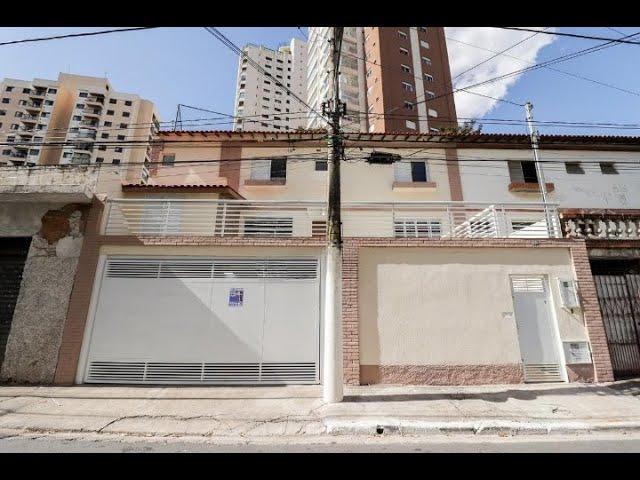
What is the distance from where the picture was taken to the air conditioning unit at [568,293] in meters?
7.79

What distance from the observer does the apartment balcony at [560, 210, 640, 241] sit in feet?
28.8

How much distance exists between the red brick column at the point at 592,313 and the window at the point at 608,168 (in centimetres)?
1124

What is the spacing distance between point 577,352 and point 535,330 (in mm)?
945

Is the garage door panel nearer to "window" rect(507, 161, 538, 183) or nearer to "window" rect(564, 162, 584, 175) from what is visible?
"window" rect(507, 161, 538, 183)

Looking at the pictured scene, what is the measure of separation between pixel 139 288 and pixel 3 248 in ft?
11.9

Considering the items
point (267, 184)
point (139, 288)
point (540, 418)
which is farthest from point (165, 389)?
point (267, 184)

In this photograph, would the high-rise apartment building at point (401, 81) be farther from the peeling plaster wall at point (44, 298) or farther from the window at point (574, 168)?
the peeling plaster wall at point (44, 298)

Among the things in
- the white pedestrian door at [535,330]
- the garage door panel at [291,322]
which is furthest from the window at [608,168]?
the garage door panel at [291,322]

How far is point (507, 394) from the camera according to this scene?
6.68 meters

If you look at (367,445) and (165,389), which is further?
(165,389)

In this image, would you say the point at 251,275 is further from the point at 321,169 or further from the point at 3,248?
the point at 321,169

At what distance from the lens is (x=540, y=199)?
15.4m

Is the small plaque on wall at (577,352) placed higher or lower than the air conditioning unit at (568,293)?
lower
